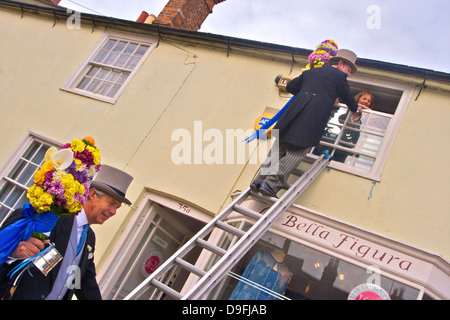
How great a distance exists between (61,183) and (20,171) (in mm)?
5285

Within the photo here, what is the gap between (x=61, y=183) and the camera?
271 centimetres

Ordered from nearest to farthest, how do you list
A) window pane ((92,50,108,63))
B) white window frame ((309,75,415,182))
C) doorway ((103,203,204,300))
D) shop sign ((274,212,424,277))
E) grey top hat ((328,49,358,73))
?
1. shop sign ((274,212,424,277))
2. white window frame ((309,75,415,182))
3. grey top hat ((328,49,358,73))
4. doorway ((103,203,204,300))
5. window pane ((92,50,108,63))

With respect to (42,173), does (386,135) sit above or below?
above

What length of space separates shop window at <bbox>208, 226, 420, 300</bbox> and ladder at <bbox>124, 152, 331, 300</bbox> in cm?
55

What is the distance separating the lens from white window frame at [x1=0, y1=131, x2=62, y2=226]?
6.97 meters

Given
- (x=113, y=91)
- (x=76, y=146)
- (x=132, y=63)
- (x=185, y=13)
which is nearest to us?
(x=76, y=146)

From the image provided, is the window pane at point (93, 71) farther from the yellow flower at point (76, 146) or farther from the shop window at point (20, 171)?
the yellow flower at point (76, 146)

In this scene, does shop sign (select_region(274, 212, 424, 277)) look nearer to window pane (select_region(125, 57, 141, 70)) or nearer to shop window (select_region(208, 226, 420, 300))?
shop window (select_region(208, 226, 420, 300))

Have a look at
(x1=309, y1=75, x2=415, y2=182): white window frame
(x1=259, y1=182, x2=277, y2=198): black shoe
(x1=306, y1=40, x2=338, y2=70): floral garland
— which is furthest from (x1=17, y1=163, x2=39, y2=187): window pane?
(x1=306, y1=40, x2=338, y2=70): floral garland

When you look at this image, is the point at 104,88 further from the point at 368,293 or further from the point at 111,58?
the point at 368,293

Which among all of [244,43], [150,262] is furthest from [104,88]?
[150,262]

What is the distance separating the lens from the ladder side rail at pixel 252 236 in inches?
138
